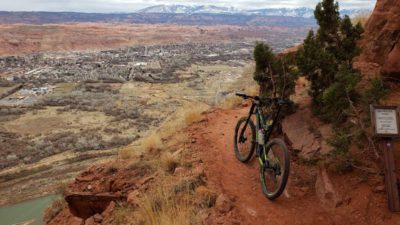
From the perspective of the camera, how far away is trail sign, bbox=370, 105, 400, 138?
13.5 ft

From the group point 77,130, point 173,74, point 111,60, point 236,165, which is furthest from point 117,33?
point 236,165

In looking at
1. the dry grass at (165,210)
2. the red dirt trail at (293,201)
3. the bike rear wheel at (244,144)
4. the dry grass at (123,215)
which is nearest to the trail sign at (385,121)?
the red dirt trail at (293,201)

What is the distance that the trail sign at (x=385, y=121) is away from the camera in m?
4.10

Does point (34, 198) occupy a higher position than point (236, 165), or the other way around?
point (236, 165)

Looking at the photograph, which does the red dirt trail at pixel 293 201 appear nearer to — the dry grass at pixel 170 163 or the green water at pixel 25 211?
the dry grass at pixel 170 163

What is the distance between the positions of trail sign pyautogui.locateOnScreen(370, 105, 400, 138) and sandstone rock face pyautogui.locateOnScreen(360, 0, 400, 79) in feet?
7.49

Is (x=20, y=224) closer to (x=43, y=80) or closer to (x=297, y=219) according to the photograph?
(x=297, y=219)

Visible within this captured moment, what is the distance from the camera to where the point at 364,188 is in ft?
14.9

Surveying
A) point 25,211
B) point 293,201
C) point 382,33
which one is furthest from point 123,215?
point 25,211

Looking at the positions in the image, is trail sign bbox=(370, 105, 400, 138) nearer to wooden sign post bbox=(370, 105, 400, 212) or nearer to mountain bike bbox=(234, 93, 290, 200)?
wooden sign post bbox=(370, 105, 400, 212)

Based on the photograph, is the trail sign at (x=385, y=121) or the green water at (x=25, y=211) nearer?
the trail sign at (x=385, y=121)

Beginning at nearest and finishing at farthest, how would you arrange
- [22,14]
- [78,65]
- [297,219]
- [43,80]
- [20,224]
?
[297,219] < [20,224] < [43,80] < [78,65] < [22,14]

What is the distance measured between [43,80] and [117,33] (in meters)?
52.6

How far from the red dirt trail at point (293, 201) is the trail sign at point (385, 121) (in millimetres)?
771
